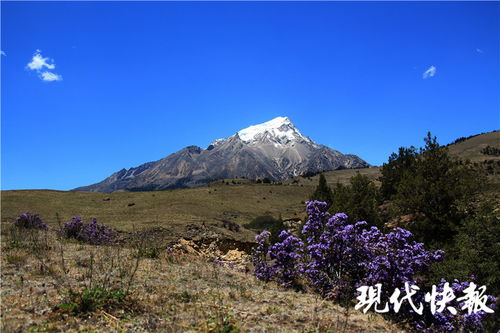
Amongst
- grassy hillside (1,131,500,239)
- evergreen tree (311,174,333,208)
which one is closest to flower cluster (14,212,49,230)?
grassy hillside (1,131,500,239)

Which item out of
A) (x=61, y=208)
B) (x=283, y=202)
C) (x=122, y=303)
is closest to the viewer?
(x=122, y=303)

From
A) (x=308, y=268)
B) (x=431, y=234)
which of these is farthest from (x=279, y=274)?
(x=431, y=234)

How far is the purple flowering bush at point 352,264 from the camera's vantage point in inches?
315

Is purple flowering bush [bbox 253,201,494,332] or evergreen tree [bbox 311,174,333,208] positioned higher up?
evergreen tree [bbox 311,174,333,208]

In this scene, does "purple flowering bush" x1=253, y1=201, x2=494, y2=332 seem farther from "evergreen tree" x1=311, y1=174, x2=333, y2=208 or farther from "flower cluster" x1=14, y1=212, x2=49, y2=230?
"evergreen tree" x1=311, y1=174, x2=333, y2=208

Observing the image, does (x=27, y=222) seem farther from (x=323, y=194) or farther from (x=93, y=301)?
(x=323, y=194)

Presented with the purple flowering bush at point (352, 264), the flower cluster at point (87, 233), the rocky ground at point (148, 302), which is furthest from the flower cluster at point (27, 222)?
the purple flowering bush at point (352, 264)

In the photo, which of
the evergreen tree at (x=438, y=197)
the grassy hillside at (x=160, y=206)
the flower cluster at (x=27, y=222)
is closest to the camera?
the flower cluster at (x=27, y=222)

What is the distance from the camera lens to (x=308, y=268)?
9.68 metres

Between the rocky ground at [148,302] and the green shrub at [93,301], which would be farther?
the green shrub at [93,301]

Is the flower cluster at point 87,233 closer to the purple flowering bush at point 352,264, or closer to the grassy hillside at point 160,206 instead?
the purple flowering bush at point 352,264

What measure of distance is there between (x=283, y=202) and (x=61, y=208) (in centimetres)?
4181

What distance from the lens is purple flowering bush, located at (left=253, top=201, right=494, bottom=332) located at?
800cm

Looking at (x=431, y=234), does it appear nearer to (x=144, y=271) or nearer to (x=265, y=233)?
(x=265, y=233)
